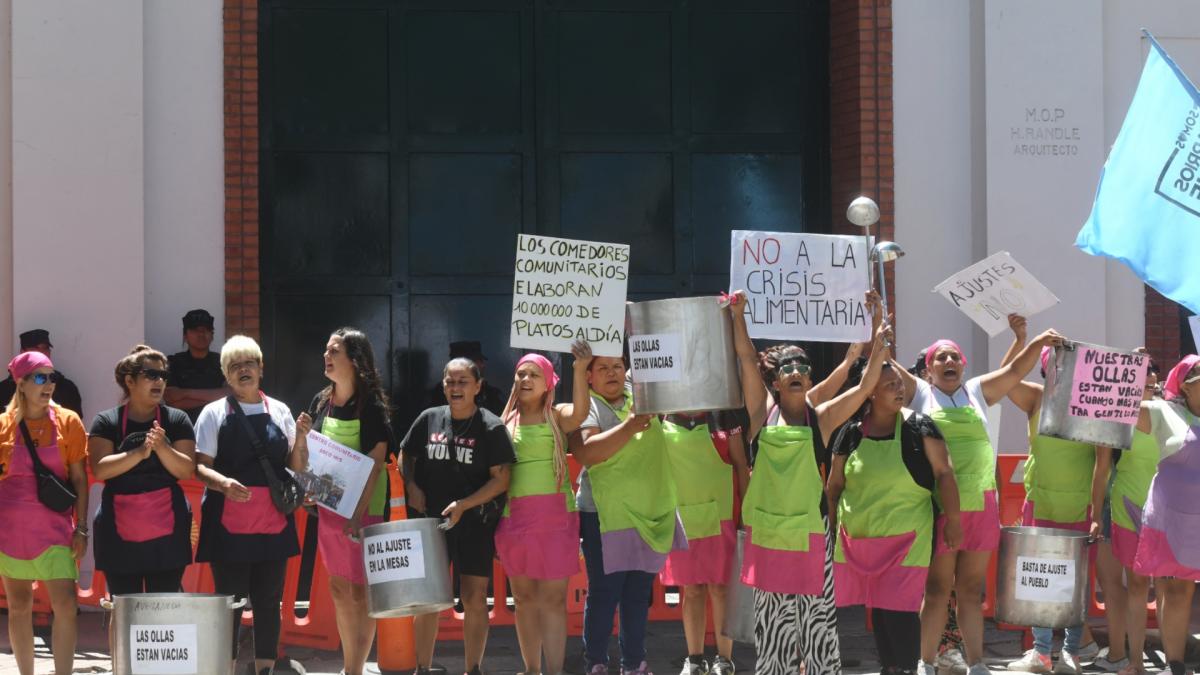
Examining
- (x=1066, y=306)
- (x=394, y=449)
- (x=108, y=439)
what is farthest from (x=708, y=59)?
(x=108, y=439)

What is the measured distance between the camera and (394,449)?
9.39 m

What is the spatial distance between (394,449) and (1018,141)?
5.95 m

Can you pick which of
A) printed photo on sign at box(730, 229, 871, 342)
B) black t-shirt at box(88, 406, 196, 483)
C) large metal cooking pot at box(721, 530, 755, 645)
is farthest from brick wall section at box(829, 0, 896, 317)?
black t-shirt at box(88, 406, 196, 483)

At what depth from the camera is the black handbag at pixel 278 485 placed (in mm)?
9031

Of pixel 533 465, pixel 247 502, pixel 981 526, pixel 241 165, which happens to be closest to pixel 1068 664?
pixel 981 526

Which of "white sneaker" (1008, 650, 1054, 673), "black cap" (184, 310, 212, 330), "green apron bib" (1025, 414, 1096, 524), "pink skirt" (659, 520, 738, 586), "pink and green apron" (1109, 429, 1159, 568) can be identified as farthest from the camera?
"black cap" (184, 310, 212, 330)

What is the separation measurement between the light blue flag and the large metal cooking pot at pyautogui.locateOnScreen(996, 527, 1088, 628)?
1893 millimetres

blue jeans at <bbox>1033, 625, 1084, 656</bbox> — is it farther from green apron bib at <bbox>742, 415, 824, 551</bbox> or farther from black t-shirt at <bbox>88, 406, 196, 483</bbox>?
black t-shirt at <bbox>88, 406, 196, 483</bbox>

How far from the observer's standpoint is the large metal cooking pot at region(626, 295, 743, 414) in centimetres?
877

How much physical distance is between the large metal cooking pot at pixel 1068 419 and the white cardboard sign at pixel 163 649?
466 cm

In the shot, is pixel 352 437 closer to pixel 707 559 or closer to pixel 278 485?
pixel 278 485

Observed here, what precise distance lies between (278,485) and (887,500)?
3.06m

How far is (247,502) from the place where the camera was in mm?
9031

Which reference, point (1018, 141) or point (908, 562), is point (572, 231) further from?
point (908, 562)
